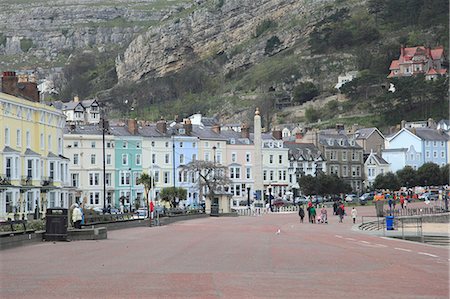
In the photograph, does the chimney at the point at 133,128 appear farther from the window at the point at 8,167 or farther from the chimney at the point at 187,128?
the window at the point at 8,167

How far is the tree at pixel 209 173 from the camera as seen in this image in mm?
110812

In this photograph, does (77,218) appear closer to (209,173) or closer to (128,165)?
(128,165)

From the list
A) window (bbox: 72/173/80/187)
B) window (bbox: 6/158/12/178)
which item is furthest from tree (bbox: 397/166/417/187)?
window (bbox: 6/158/12/178)

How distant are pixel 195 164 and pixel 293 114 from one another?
79.6m

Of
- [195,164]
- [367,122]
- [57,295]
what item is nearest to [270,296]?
[57,295]

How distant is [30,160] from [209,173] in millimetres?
42654

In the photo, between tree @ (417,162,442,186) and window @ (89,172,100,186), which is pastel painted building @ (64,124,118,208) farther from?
tree @ (417,162,442,186)

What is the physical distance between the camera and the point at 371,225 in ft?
215

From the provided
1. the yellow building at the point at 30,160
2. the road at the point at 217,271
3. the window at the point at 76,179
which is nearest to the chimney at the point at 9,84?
the yellow building at the point at 30,160

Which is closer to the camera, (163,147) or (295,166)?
(163,147)

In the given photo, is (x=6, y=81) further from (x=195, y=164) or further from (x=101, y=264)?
(x=101, y=264)

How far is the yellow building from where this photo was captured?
68188 millimetres

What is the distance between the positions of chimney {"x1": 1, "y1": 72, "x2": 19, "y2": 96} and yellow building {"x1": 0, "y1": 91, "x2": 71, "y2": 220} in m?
0.21

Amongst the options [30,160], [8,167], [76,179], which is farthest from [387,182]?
[8,167]
